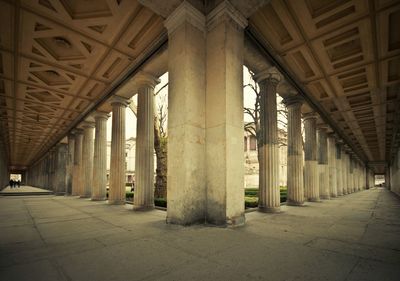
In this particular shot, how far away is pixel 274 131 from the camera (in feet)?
31.4

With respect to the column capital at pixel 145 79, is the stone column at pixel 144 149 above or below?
below

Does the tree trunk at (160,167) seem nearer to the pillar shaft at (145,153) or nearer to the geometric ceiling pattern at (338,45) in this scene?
the pillar shaft at (145,153)

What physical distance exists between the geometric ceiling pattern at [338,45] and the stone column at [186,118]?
2.36 metres

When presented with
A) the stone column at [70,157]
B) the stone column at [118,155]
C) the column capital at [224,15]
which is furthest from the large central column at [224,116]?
the stone column at [70,157]

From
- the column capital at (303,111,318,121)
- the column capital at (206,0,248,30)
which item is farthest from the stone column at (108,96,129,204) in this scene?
the column capital at (303,111,318,121)

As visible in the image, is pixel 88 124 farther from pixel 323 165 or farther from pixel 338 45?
pixel 323 165

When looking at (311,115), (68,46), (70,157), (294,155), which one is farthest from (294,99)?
(70,157)

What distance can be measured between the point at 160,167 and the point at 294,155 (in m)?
8.86

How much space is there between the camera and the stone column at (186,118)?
225 inches

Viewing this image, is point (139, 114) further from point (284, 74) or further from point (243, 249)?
point (243, 249)

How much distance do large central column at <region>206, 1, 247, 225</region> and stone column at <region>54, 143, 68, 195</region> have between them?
22355 mm

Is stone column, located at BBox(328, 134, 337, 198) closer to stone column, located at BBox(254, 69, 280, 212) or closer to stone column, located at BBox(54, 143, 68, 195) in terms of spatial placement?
stone column, located at BBox(254, 69, 280, 212)

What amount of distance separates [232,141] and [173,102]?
6.54ft

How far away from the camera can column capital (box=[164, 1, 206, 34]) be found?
6.18m
